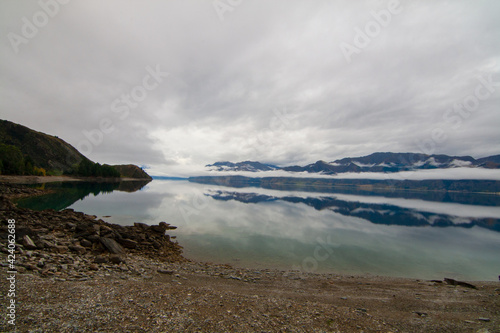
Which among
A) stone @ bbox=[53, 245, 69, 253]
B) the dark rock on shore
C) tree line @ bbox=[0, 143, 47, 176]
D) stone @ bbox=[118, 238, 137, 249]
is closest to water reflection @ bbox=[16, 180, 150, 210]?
tree line @ bbox=[0, 143, 47, 176]

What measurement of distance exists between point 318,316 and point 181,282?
10.5m

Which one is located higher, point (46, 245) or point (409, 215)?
point (46, 245)

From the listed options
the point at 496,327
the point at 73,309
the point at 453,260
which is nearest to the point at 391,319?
the point at 496,327

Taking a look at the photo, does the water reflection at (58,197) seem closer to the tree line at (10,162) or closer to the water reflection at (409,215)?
the tree line at (10,162)

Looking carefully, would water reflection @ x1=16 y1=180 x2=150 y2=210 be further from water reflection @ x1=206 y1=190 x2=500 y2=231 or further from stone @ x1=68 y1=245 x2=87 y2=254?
water reflection @ x1=206 y1=190 x2=500 y2=231

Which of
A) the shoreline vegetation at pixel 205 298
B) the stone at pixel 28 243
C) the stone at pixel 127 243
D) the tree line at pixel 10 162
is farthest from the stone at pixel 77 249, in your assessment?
the tree line at pixel 10 162

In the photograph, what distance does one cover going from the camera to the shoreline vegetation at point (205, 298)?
31.5 feet

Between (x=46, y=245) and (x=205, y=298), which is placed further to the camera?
(x=46, y=245)

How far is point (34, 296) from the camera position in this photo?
10203mm

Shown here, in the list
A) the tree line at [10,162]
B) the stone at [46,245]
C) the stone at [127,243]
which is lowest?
the stone at [127,243]

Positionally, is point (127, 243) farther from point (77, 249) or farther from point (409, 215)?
point (409, 215)

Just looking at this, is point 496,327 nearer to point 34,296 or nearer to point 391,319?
point 391,319

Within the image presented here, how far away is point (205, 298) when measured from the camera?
41.9 ft

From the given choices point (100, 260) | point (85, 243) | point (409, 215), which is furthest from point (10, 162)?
point (409, 215)
